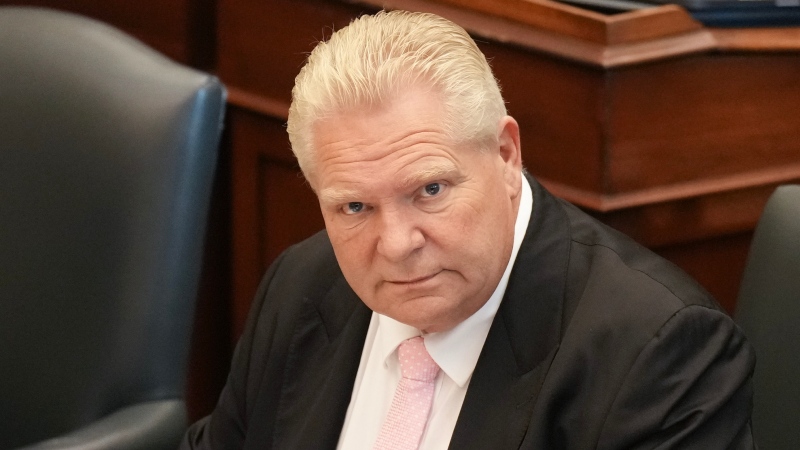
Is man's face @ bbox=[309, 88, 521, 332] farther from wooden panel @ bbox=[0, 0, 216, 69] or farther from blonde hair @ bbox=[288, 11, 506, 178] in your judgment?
wooden panel @ bbox=[0, 0, 216, 69]

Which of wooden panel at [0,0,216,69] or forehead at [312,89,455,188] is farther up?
forehead at [312,89,455,188]

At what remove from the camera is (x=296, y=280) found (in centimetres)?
187

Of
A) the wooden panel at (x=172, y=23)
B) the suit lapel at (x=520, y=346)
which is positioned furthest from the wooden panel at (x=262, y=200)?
the suit lapel at (x=520, y=346)

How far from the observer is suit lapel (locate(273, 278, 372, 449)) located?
67.6 inches

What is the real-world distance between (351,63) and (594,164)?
74 centimetres

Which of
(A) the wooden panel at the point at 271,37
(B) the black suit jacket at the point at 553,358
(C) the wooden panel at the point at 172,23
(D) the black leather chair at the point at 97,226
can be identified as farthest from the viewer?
(C) the wooden panel at the point at 172,23

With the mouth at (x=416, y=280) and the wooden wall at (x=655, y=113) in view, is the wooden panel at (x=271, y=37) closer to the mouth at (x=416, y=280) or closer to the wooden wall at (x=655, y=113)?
the wooden wall at (x=655, y=113)

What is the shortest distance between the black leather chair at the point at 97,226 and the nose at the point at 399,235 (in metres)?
0.55

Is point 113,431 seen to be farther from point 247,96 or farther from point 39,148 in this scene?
point 247,96

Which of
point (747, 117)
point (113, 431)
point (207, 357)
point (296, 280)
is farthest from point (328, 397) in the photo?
point (207, 357)

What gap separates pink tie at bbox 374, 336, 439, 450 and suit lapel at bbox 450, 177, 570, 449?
7 cm

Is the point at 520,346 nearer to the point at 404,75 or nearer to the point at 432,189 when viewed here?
the point at 432,189

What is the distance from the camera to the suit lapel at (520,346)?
5.06 ft

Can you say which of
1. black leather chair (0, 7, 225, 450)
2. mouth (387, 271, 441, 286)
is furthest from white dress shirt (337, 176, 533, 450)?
black leather chair (0, 7, 225, 450)
